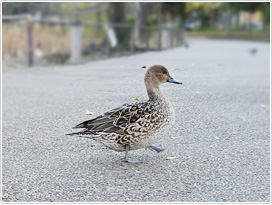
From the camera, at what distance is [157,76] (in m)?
2.83

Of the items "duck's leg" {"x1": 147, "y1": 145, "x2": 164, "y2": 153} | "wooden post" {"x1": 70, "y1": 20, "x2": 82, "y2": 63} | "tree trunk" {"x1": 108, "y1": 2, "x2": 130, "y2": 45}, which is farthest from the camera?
"tree trunk" {"x1": 108, "y1": 2, "x2": 130, "y2": 45}

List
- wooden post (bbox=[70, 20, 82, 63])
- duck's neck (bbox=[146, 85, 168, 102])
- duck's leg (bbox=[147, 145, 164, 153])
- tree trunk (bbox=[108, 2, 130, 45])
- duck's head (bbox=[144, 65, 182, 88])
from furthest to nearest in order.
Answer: tree trunk (bbox=[108, 2, 130, 45]) → wooden post (bbox=[70, 20, 82, 63]) → duck's leg (bbox=[147, 145, 164, 153]) → duck's neck (bbox=[146, 85, 168, 102]) → duck's head (bbox=[144, 65, 182, 88])

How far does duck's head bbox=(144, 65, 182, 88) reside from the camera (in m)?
2.79

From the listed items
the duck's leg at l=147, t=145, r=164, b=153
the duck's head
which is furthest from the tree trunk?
the duck's head

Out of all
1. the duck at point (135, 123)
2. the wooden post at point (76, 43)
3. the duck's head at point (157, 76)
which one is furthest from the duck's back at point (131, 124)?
the wooden post at point (76, 43)

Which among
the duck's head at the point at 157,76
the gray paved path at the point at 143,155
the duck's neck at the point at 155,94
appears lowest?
the gray paved path at the point at 143,155

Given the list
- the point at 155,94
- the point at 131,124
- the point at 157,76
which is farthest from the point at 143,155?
the point at 157,76

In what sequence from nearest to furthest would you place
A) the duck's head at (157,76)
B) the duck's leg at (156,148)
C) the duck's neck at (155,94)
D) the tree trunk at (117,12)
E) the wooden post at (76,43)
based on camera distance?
1. the duck's head at (157,76)
2. the duck's neck at (155,94)
3. the duck's leg at (156,148)
4. the wooden post at (76,43)
5. the tree trunk at (117,12)

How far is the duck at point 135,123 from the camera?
2988 millimetres

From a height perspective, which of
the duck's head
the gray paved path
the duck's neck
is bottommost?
the gray paved path

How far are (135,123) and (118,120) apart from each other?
0.13m

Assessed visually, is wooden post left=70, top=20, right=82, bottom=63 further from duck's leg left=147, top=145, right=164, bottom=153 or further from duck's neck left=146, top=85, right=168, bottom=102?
duck's neck left=146, top=85, right=168, bottom=102

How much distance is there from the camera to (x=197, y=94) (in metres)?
2.89

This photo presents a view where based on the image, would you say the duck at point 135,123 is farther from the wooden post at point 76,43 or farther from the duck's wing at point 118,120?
the wooden post at point 76,43
